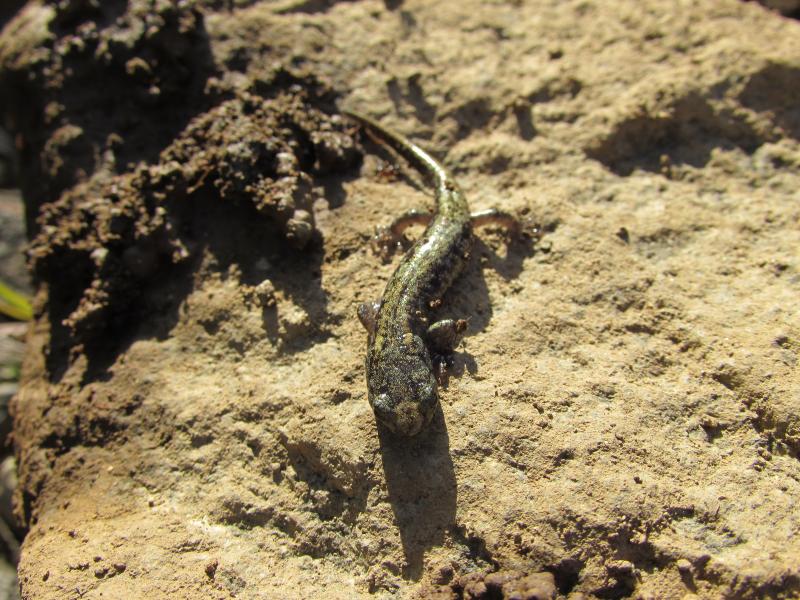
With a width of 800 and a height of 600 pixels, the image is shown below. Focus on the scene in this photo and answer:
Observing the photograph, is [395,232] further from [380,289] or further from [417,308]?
[417,308]

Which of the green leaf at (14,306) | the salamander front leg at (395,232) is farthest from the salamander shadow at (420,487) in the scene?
the green leaf at (14,306)

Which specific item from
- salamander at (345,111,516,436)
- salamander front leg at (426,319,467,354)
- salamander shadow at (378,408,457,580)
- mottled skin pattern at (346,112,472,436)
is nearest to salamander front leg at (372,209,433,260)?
salamander at (345,111,516,436)

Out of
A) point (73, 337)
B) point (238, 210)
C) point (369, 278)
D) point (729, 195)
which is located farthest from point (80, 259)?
point (729, 195)

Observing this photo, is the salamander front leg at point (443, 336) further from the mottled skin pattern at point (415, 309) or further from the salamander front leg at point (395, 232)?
the salamander front leg at point (395, 232)

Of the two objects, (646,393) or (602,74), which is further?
(602,74)

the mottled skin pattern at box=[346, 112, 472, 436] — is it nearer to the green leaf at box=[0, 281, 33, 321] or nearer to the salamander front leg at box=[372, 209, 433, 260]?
the salamander front leg at box=[372, 209, 433, 260]

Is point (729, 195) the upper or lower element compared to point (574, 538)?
upper

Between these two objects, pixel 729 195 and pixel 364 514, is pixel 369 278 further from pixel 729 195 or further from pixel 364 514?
pixel 729 195
